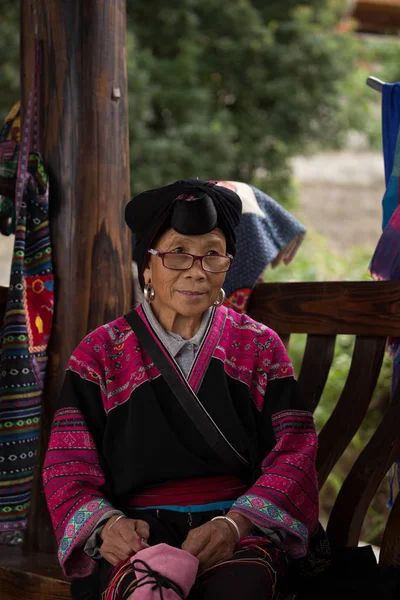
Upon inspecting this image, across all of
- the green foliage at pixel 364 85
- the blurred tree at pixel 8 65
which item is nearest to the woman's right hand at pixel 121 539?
the blurred tree at pixel 8 65

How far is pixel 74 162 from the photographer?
2568 mm

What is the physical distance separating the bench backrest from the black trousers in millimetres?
456

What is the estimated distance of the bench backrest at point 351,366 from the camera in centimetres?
229

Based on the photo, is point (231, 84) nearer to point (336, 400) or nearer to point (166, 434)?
point (336, 400)

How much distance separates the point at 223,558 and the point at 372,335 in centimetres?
98

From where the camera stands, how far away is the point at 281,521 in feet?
6.08

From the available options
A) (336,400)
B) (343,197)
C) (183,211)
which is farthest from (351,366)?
(343,197)

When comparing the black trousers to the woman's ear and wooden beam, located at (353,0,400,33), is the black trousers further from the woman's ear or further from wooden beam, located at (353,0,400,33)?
wooden beam, located at (353,0,400,33)

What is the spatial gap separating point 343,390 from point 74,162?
117cm

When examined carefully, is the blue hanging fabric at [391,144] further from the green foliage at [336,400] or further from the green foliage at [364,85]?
the green foliage at [364,85]

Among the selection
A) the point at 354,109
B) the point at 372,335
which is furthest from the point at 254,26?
the point at 372,335

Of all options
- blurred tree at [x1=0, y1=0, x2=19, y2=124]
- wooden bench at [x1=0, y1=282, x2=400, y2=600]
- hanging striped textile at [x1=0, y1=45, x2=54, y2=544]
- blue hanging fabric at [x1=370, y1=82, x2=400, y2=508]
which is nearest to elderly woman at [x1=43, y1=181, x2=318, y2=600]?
wooden bench at [x1=0, y1=282, x2=400, y2=600]

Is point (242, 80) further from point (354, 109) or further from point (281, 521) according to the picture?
point (281, 521)

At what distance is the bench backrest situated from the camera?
229cm
